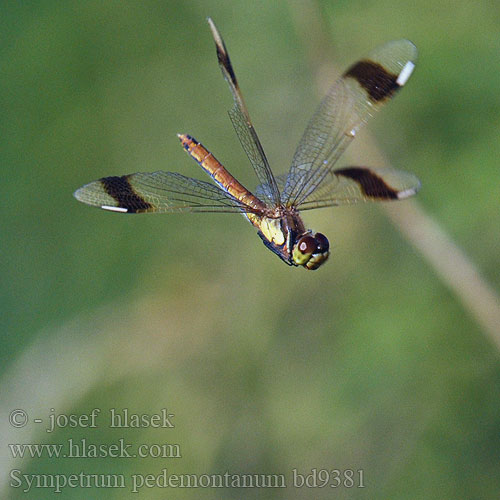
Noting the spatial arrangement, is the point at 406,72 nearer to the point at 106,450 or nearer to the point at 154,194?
the point at 154,194

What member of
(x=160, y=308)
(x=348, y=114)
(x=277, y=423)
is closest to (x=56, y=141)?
(x=160, y=308)

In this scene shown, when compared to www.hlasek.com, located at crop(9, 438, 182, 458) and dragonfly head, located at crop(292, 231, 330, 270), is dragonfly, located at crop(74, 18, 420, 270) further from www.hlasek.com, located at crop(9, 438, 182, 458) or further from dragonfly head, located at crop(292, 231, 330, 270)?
www.hlasek.com, located at crop(9, 438, 182, 458)

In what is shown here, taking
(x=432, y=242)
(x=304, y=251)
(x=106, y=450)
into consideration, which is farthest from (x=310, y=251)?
(x=106, y=450)

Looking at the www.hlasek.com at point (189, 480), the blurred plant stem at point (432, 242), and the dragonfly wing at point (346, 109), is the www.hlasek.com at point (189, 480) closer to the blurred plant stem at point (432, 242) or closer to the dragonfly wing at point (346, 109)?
the blurred plant stem at point (432, 242)

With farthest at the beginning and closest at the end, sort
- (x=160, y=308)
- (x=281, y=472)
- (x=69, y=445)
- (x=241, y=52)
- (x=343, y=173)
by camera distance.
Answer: (x=241, y=52) → (x=160, y=308) → (x=69, y=445) → (x=281, y=472) → (x=343, y=173)

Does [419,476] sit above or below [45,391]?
above

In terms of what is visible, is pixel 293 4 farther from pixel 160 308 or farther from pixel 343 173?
pixel 160 308
